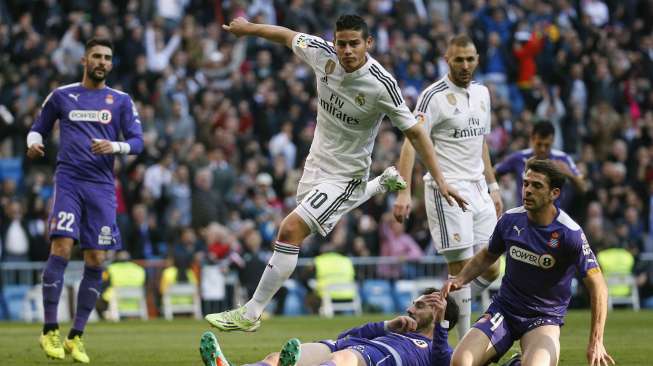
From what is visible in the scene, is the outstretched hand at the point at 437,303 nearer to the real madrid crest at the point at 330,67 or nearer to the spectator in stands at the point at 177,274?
the real madrid crest at the point at 330,67

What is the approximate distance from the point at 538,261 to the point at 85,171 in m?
5.26

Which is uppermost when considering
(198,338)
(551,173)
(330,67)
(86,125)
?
(330,67)

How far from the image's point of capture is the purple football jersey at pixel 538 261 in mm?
9977

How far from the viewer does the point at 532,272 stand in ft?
33.2

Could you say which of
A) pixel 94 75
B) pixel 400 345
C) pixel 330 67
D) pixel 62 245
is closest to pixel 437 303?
pixel 400 345

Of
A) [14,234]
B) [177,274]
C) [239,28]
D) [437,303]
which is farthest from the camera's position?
[177,274]

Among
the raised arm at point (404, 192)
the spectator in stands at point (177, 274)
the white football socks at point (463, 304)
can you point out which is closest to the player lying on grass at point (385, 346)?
the raised arm at point (404, 192)

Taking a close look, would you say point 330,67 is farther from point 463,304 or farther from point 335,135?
point 463,304

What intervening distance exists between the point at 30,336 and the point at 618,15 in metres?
20.7

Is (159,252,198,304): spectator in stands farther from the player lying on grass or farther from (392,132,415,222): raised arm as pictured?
the player lying on grass

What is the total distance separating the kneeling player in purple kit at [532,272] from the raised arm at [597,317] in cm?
2

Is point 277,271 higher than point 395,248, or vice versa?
point 277,271

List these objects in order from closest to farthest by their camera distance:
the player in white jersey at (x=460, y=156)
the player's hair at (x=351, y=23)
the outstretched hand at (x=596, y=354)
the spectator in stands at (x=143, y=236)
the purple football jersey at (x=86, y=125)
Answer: the outstretched hand at (x=596, y=354), the player's hair at (x=351, y=23), the player in white jersey at (x=460, y=156), the purple football jersey at (x=86, y=125), the spectator in stands at (x=143, y=236)

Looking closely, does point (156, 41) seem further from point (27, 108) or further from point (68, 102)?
point (68, 102)
